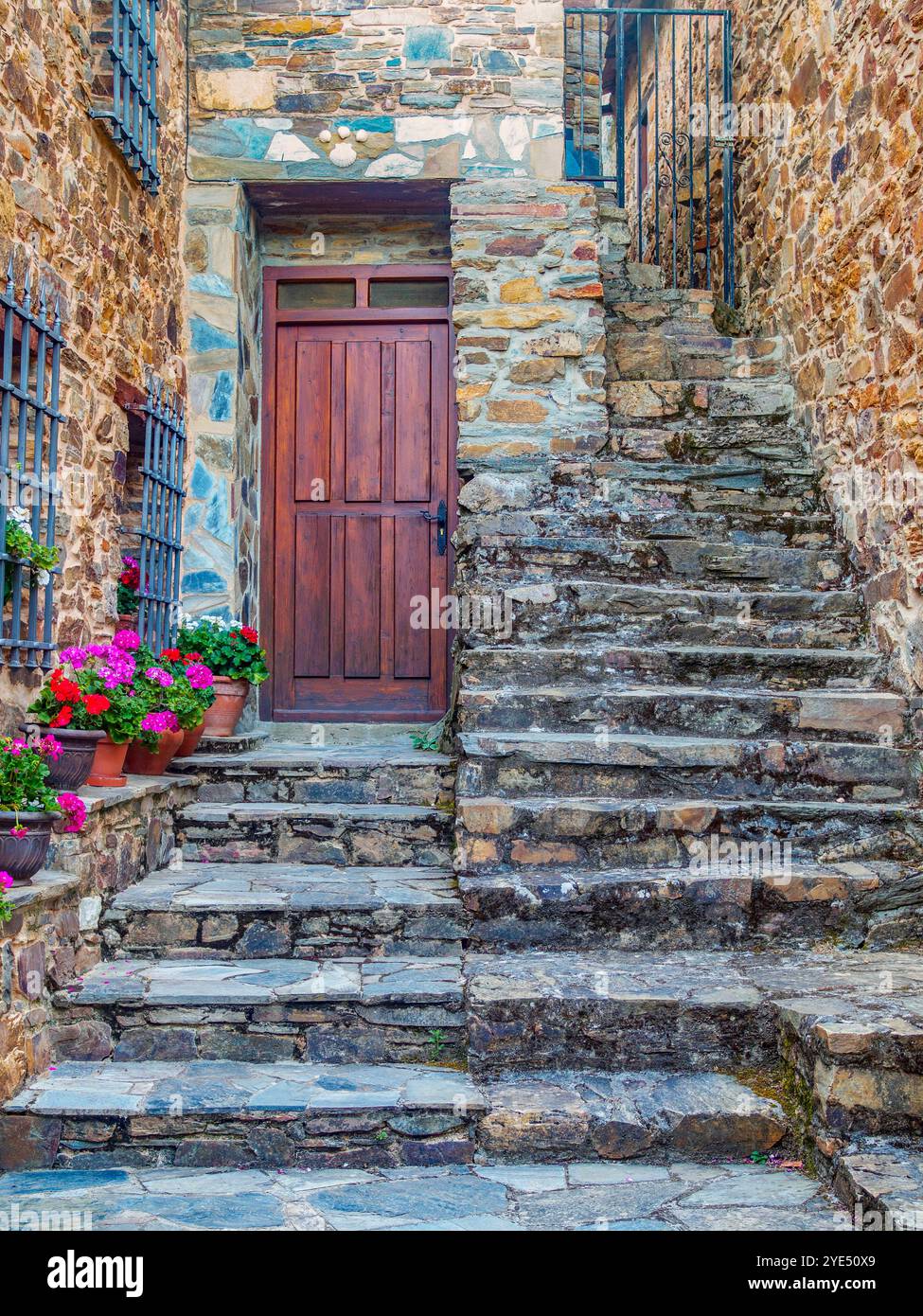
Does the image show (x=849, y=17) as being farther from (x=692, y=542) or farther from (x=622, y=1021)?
(x=622, y=1021)

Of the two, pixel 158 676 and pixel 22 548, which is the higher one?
pixel 22 548

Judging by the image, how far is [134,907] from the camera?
11.8ft

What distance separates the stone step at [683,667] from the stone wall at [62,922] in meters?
1.36

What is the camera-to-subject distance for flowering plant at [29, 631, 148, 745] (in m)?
3.59

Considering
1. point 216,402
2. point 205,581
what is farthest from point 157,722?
point 216,402

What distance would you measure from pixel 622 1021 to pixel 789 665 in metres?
1.80

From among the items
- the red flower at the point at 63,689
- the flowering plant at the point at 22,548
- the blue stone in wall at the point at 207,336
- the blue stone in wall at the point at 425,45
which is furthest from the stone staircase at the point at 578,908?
the blue stone in wall at the point at 425,45

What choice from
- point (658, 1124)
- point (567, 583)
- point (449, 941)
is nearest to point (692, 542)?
point (567, 583)

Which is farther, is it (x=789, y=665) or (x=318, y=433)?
(x=318, y=433)

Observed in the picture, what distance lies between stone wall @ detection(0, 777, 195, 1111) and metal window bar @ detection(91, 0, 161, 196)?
2.64m

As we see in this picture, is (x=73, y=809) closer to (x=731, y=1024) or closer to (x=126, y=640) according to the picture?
(x=126, y=640)

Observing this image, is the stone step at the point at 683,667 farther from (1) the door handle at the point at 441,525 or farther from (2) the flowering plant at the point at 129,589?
(1) the door handle at the point at 441,525

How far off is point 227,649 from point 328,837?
128 cm

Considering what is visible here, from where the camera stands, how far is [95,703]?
357cm
